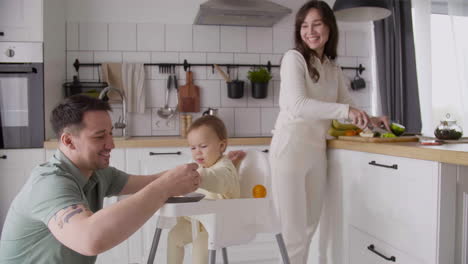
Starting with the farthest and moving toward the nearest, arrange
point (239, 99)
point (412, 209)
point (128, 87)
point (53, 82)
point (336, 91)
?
1. point (239, 99)
2. point (128, 87)
3. point (53, 82)
4. point (336, 91)
5. point (412, 209)

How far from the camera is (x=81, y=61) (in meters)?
2.95

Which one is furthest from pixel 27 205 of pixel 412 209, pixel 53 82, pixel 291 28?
pixel 291 28

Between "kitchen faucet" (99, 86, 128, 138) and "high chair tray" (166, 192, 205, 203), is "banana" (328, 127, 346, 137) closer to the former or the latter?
"high chair tray" (166, 192, 205, 203)

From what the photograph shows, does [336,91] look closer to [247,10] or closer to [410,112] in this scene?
[247,10]

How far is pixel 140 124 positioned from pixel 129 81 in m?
0.32

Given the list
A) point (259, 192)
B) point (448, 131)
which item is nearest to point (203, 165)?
point (259, 192)

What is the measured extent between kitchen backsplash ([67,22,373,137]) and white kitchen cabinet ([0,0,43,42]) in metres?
0.46

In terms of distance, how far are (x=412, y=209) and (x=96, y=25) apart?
2.42m

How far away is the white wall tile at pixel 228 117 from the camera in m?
3.11

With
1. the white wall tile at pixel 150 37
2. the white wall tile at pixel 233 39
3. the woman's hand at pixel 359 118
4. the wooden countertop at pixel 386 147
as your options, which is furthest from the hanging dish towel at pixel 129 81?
the woman's hand at pixel 359 118

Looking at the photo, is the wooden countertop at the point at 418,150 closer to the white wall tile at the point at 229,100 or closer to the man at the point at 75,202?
the man at the point at 75,202

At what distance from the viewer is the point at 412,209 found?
4.74 feet

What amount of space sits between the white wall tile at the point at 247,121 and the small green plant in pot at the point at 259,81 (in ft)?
0.50

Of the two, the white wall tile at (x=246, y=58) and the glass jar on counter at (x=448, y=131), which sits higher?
the white wall tile at (x=246, y=58)
